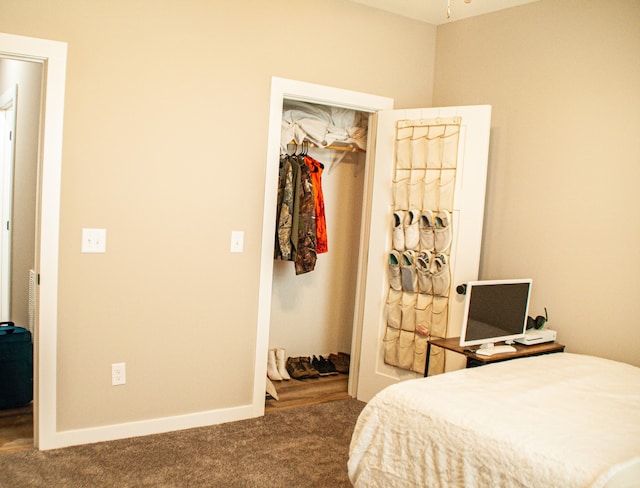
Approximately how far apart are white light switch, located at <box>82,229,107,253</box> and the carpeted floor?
1.02 meters

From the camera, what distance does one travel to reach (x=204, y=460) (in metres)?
2.68

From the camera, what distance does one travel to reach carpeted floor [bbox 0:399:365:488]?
2.46 meters

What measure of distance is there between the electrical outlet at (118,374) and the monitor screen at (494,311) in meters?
1.79

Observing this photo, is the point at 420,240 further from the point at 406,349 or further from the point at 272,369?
the point at 272,369

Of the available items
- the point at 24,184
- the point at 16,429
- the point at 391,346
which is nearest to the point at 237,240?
the point at 391,346

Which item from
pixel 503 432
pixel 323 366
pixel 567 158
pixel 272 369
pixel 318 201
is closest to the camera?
pixel 503 432

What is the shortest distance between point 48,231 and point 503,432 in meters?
2.23

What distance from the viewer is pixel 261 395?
10.8 ft

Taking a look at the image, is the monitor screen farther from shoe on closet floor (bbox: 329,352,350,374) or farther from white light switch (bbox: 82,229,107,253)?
white light switch (bbox: 82,229,107,253)

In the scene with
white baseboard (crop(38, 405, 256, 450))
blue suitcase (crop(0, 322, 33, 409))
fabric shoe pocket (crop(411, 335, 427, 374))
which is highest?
fabric shoe pocket (crop(411, 335, 427, 374))

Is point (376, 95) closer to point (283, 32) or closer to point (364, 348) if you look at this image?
point (283, 32)

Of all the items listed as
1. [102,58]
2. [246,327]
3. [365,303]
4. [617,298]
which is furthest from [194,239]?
[617,298]

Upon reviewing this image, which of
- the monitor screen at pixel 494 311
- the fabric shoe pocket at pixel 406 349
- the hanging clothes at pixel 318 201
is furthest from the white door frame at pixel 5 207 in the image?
the monitor screen at pixel 494 311

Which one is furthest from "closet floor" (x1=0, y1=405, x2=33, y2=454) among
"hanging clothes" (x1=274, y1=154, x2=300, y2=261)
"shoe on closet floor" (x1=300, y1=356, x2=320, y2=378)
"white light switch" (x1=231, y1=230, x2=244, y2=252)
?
"shoe on closet floor" (x1=300, y1=356, x2=320, y2=378)
